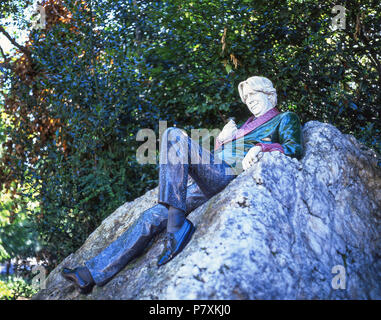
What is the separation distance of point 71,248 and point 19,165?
1402 millimetres

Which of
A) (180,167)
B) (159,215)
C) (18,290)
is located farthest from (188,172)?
(18,290)

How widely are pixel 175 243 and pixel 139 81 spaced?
12.2ft

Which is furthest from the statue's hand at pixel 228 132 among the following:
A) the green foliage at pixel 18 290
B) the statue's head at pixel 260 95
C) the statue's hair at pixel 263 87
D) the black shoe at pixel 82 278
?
the green foliage at pixel 18 290

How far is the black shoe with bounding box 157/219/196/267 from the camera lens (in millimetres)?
2867

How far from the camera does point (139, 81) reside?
617cm

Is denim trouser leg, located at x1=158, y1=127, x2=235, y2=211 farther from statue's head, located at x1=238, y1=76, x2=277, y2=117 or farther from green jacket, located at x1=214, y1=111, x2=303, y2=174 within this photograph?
statue's head, located at x1=238, y1=76, x2=277, y2=117

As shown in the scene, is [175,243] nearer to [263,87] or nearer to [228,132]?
[228,132]

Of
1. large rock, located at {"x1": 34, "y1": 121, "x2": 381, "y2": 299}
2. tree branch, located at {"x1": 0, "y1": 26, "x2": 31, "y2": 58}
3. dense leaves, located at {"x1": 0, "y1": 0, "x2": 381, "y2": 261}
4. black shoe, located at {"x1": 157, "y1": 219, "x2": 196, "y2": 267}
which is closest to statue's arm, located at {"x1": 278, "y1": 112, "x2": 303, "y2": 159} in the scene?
large rock, located at {"x1": 34, "y1": 121, "x2": 381, "y2": 299}

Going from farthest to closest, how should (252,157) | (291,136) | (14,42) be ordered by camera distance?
(14,42), (291,136), (252,157)

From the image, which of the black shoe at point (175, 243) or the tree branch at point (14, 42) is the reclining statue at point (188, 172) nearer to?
the black shoe at point (175, 243)

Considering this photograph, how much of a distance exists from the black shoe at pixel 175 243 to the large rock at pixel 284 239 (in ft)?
0.18

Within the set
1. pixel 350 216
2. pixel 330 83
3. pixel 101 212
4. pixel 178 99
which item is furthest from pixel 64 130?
pixel 350 216

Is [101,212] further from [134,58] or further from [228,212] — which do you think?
[228,212]

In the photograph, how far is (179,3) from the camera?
245 inches
